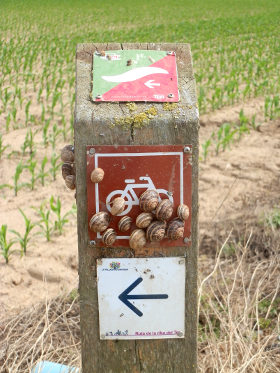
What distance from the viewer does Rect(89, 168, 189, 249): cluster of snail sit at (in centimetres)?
139

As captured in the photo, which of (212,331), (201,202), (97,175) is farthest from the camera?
(201,202)

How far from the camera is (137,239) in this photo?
1.41 m

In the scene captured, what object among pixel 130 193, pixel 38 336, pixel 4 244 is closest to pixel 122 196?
pixel 130 193

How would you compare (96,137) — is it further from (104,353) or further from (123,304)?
(104,353)

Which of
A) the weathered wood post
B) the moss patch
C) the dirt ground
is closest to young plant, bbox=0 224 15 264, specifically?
the dirt ground

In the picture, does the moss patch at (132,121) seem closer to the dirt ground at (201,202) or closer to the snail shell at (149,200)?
the snail shell at (149,200)

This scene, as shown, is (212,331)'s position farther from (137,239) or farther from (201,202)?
(201,202)

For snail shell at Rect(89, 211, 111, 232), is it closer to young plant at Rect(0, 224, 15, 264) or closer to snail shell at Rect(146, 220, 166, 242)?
snail shell at Rect(146, 220, 166, 242)

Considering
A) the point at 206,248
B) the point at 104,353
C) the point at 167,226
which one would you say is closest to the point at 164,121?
the point at 167,226

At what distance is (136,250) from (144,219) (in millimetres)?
115

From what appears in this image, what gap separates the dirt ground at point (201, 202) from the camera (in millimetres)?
3447

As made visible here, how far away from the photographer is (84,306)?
153cm

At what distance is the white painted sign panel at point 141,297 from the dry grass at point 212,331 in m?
0.53

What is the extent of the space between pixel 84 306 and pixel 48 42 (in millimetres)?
12802
